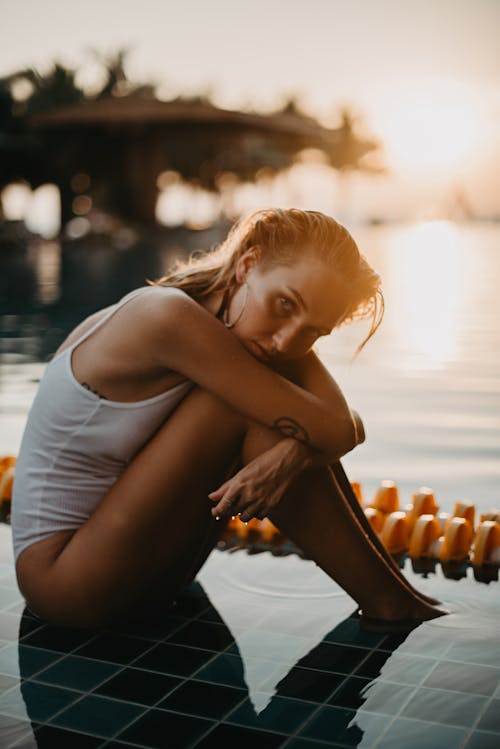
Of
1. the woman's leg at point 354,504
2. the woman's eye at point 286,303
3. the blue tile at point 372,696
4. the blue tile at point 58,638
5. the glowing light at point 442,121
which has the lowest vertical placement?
the glowing light at point 442,121

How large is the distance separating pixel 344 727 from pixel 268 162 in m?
49.6

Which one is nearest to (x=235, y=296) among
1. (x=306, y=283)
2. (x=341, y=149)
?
(x=306, y=283)

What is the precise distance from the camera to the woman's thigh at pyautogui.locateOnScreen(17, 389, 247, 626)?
2150mm

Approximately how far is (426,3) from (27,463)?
26.7 m

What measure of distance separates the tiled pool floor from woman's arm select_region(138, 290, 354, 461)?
1.66ft

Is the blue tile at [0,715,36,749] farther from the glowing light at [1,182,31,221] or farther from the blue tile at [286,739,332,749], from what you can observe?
the glowing light at [1,182,31,221]

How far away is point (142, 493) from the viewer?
7.07 ft

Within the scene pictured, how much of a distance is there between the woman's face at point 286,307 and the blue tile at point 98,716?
801 millimetres

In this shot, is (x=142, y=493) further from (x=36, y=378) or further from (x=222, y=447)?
(x=36, y=378)

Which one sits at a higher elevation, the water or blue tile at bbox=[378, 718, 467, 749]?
blue tile at bbox=[378, 718, 467, 749]

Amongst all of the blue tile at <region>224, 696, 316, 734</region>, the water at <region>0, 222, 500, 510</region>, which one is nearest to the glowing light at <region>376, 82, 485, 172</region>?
the water at <region>0, 222, 500, 510</region>

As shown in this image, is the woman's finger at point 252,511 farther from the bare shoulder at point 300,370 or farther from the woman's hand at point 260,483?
the bare shoulder at point 300,370

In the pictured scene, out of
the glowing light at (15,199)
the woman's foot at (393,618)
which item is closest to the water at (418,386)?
the woman's foot at (393,618)

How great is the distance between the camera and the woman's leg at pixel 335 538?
2.27 metres
